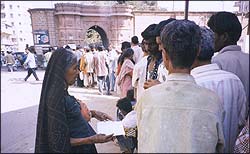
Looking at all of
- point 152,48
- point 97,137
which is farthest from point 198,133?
point 152,48

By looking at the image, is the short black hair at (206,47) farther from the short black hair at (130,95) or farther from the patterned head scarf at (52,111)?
the short black hair at (130,95)

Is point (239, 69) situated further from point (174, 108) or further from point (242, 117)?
point (174, 108)

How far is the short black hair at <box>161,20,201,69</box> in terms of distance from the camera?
28.6 inches

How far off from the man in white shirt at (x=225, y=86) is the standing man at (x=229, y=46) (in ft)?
0.79

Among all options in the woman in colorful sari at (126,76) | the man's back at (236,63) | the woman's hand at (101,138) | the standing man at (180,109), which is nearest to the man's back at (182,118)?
the standing man at (180,109)

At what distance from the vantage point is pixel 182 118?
0.70 meters

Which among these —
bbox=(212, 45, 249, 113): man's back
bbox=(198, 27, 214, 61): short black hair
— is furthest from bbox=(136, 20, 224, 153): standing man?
bbox=(212, 45, 249, 113): man's back

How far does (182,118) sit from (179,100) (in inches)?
2.3

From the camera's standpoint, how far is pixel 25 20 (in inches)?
42.1

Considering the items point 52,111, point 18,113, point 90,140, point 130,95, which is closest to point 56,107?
point 52,111

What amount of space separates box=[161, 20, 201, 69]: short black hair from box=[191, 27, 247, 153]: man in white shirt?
26cm

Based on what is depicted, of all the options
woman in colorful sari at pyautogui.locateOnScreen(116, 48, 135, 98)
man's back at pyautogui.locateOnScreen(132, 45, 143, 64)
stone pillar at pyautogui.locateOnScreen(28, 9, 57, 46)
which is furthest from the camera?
man's back at pyautogui.locateOnScreen(132, 45, 143, 64)

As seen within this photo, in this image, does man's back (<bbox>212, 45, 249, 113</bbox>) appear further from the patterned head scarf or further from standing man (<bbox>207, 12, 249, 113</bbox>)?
the patterned head scarf

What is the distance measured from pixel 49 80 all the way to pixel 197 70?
677 mm
